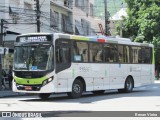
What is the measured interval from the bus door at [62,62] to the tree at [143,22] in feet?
104

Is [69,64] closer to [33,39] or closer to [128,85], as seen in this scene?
[33,39]

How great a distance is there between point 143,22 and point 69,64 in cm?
3264

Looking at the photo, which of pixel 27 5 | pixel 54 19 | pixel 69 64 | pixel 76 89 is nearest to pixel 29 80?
pixel 69 64

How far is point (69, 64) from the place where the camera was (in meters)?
20.4

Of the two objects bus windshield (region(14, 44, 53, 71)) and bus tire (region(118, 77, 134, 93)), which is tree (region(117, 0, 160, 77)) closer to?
bus tire (region(118, 77, 134, 93))

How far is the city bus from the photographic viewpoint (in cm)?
1939

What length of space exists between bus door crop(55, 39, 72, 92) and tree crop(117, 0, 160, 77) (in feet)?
104

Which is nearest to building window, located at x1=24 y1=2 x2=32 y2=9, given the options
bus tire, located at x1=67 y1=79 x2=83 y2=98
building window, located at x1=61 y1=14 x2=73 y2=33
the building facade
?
the building facade

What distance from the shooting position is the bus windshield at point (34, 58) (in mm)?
19344

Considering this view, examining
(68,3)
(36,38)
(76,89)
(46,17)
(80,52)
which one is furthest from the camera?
(68,3)

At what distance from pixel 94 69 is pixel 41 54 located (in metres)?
3.86

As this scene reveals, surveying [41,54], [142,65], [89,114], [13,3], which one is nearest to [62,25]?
[13,3]

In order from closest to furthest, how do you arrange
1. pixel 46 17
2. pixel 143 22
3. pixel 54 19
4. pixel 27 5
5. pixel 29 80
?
pixel 29 80 → pixel 27 5 → pixel 46 17 → pixel 54 19 → pixel 143 22

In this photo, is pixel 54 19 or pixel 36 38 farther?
pixel 54 19
